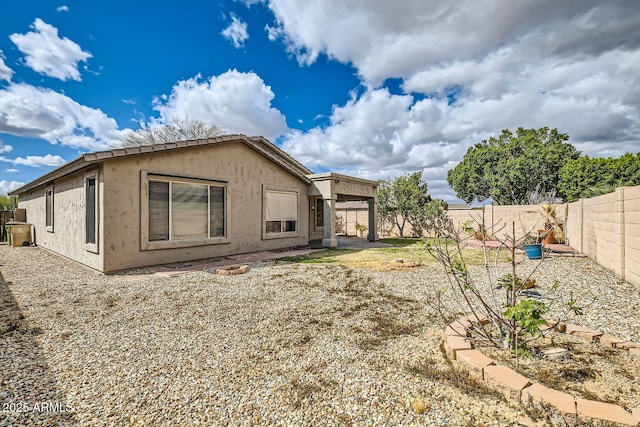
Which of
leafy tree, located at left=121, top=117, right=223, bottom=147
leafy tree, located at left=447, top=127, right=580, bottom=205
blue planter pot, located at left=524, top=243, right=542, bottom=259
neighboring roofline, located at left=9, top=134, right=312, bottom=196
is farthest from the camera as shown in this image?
leafy tree, located at left=447, top=127, right=580, bottom=205

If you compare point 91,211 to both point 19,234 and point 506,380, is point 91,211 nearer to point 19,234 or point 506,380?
point 506,380

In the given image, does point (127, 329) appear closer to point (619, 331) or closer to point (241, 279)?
point (241, 279)

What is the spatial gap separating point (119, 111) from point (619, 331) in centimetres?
2677

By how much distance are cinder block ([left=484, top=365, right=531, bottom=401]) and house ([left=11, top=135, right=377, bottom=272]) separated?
8.84 meters

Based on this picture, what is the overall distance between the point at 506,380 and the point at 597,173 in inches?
1320

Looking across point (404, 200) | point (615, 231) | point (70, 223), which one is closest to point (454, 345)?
point (615, 231)

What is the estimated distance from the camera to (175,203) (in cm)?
909

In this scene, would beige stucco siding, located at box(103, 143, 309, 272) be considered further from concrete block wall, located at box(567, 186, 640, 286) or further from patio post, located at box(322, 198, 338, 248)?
concrete block wall, located at box(567, 186, 640, 286)

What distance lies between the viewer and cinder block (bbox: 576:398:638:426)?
192 cm

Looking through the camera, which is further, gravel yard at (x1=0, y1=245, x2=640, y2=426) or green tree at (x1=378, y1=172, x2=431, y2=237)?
green tree at (x1=378, y1=172, x2=431, y2=237)

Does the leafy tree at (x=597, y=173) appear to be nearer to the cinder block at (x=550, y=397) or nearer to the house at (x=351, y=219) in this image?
the house at (x=351, y=219)

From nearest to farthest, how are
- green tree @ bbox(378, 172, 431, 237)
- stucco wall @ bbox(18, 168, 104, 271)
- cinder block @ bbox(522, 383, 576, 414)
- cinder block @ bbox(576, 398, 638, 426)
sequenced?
cinder block @ bbox(576, 398, 638, 426)
cinder block @ bbox(522, 383, 576, 414)
stucco wall @ bbox(18, 168, 104, 271)
green tree @ bbox(378, 172, 431, 237)

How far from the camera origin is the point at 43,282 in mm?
6715

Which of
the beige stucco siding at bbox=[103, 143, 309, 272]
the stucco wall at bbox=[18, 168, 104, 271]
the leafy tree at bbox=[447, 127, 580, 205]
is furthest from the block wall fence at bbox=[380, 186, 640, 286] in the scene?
the leafy tree at bbox=[447, 127, 580, 205]
